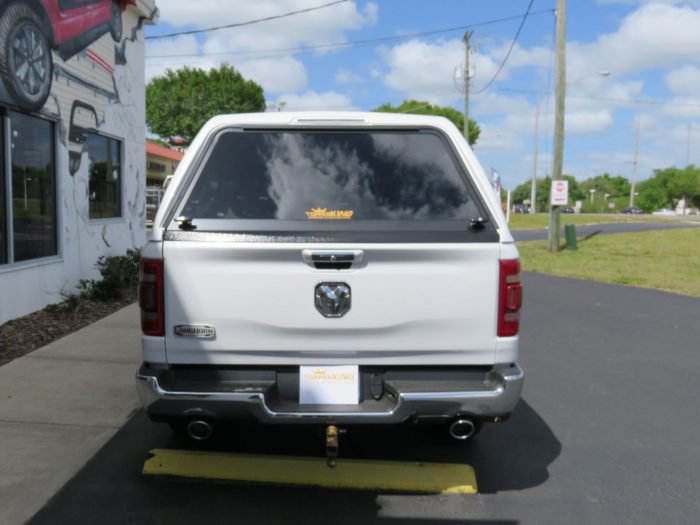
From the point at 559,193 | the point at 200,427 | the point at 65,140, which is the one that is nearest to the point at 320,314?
the point at 200,427

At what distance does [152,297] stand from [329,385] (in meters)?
0.96

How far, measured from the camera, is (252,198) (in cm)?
346

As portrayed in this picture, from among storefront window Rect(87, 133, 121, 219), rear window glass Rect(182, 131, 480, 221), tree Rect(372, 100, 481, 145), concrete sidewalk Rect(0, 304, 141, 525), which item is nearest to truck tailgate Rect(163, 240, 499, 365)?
rear window glass Rect(182, 131, 480, 221)

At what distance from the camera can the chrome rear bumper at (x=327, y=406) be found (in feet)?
10.3

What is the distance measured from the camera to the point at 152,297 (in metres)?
3.20

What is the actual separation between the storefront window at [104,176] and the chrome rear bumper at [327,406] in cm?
770

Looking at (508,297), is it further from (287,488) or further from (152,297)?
(152,297)

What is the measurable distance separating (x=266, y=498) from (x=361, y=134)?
2055 millimetres

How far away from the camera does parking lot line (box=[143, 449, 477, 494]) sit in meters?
3.73

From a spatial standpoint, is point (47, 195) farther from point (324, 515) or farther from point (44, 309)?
point (324, 515)

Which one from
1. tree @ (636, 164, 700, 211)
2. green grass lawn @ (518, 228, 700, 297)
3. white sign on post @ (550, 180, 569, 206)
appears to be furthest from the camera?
tree @ (636, 164, 700, 211)

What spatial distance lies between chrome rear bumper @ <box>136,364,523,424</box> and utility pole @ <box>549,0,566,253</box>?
55.7 feet

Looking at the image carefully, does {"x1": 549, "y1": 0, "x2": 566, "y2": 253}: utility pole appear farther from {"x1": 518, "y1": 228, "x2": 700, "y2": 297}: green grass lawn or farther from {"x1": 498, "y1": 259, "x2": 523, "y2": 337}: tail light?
{"x1": 498, "y1": 259, "x2": 523, "y2": 337}: tail light

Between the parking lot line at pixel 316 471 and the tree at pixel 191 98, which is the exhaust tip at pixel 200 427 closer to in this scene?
the parking lot line at pixel 316 471
